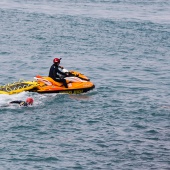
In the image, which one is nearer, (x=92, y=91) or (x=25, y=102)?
(x=25, y=102)

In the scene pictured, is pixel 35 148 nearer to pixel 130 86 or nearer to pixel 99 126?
pixel 99 126

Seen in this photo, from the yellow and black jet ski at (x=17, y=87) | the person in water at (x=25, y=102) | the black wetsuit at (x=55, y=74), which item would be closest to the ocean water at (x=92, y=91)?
the person in water at (x=25, y=102)

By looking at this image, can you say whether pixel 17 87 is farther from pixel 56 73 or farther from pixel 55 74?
pixel 56 73

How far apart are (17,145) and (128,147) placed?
6.07m

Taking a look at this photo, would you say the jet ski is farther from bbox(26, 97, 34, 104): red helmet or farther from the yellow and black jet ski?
bbox(26, 97, 34, 104): red helmet

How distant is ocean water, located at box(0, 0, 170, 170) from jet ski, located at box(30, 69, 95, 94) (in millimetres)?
511

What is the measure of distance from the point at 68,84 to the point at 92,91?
197 centimetres

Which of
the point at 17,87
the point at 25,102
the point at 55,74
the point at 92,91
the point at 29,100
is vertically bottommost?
the point at 92,91

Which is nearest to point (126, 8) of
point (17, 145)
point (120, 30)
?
point (120, 30)

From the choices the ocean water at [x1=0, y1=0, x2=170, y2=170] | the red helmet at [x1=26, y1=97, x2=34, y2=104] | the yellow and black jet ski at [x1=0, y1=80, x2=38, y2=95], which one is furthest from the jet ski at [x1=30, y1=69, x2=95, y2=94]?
the red helmet at [x1=26, y1=97, x2=34, y2=104]

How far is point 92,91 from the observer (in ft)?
143

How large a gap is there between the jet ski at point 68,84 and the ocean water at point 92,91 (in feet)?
1.68

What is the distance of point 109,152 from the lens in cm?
3212

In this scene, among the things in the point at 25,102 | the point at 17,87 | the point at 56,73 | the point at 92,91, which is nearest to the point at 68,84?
the point at 56,73
